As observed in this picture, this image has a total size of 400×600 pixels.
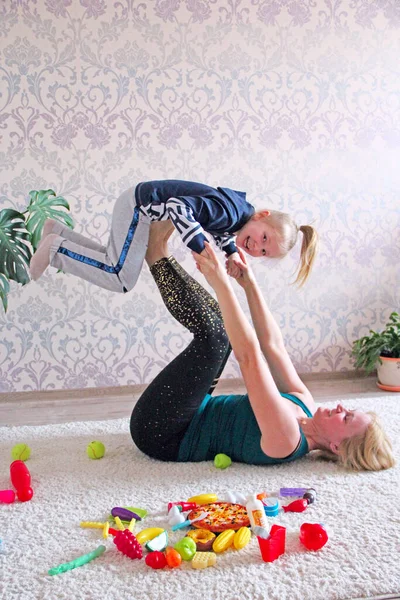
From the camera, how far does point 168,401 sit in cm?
201

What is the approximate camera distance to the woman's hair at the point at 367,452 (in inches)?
75.2

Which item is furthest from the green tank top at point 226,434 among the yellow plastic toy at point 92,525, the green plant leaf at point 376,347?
the green plant leaf at point 376,347

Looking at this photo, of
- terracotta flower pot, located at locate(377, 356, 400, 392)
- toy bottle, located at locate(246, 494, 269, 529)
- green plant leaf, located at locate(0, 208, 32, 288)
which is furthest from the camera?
terracotta flower pot, located at locate(377, 356, 400, 392)

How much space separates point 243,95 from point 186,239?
179 centimetres

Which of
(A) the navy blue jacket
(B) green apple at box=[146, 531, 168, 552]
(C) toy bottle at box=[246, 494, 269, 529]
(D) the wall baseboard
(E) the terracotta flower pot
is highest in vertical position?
(A) the navy blue jacket

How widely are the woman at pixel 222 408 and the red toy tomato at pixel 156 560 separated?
529 millimetres

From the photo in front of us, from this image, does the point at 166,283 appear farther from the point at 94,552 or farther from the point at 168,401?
the point at 94,552

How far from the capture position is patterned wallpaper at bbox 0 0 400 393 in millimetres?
3238

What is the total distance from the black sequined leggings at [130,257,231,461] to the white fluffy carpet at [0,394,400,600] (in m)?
0.09

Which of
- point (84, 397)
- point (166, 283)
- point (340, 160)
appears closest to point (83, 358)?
point (84, 397)

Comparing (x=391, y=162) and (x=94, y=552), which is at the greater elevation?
(x=391, y=162)

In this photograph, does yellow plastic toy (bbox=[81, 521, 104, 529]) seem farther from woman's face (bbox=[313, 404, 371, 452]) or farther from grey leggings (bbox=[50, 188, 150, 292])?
grey leggings (bbox=[50, 188, 150, 292])

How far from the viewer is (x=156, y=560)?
138 centimetres

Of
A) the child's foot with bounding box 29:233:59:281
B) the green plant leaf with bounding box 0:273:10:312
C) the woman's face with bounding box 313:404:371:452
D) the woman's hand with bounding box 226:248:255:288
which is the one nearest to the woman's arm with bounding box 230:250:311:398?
the woman's hand with bounding box 226:248:255:288
